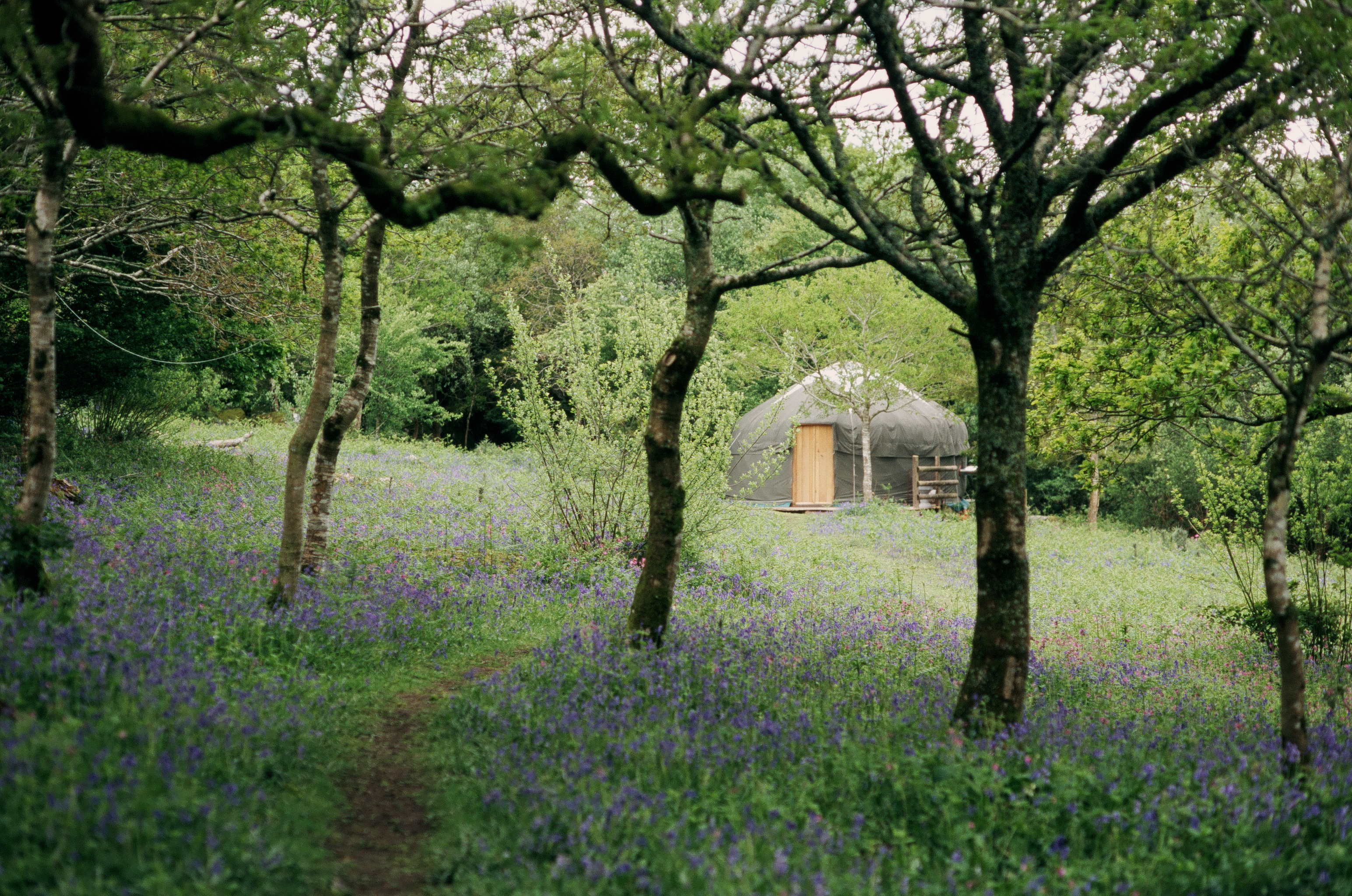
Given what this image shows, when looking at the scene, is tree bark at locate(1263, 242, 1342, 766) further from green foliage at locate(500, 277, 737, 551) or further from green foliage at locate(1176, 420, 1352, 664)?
green foliage at locate(500, 277, 737, 551)

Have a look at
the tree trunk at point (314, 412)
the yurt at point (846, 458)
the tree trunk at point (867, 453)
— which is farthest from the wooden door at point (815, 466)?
the tree trunk at point (314, 412)

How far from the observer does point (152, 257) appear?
12406 mm

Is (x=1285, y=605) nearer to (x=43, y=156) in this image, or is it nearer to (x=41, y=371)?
(x=41, y=371)

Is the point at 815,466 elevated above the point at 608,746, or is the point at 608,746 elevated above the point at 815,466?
the point at 815,466

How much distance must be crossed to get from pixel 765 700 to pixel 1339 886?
10.7ft

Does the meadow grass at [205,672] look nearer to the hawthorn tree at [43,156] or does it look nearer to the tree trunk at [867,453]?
the hawthorn tree at [43,156]

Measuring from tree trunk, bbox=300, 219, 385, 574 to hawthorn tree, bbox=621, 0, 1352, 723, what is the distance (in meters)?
3.54

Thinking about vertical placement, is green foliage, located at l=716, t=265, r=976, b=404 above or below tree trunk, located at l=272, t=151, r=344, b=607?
above

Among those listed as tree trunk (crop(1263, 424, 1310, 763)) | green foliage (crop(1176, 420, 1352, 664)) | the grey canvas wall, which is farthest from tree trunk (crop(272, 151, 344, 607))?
the grey canvas wall

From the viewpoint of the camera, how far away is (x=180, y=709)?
14.1 feet

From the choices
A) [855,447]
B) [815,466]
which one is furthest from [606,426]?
[855,447]

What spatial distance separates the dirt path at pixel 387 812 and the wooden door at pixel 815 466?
2263 cm

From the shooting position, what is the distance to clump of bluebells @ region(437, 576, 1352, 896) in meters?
3.76

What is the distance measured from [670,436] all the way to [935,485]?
22.5 metres
